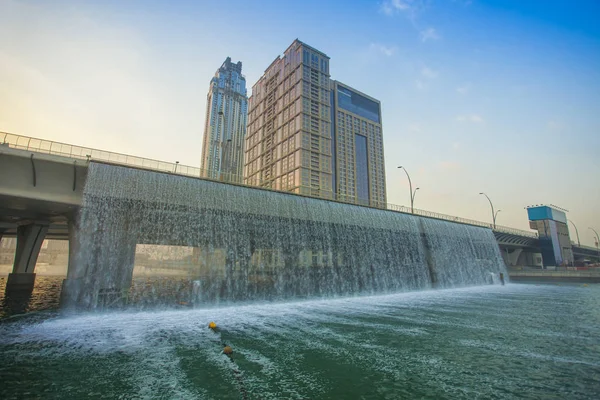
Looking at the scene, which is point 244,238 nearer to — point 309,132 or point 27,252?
point 27,252

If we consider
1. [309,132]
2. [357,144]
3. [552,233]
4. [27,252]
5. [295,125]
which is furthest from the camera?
[357,144]

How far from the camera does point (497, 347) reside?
1059 cm

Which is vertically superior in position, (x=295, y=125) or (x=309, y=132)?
(x=295, y=125)

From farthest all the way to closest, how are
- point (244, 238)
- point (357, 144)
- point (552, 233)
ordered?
point (357, 144), point (552, 233), point (244, 238)

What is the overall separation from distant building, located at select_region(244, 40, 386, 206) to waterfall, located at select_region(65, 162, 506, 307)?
3642 cm

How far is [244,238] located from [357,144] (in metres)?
118

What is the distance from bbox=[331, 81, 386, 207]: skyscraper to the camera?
13125cm

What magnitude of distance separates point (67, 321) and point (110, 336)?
5.59m

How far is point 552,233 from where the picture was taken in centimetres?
7906

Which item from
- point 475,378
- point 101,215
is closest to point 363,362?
point 475,378

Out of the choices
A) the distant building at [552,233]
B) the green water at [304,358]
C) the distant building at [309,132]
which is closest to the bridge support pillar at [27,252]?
the green water at [304,358]

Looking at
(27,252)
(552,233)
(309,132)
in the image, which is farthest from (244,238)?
(552,233)

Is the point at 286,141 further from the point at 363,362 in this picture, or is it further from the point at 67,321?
the point at 363,362

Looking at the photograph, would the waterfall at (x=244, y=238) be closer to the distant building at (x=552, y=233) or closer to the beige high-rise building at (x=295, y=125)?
the distant building at (x=552, y=233)
